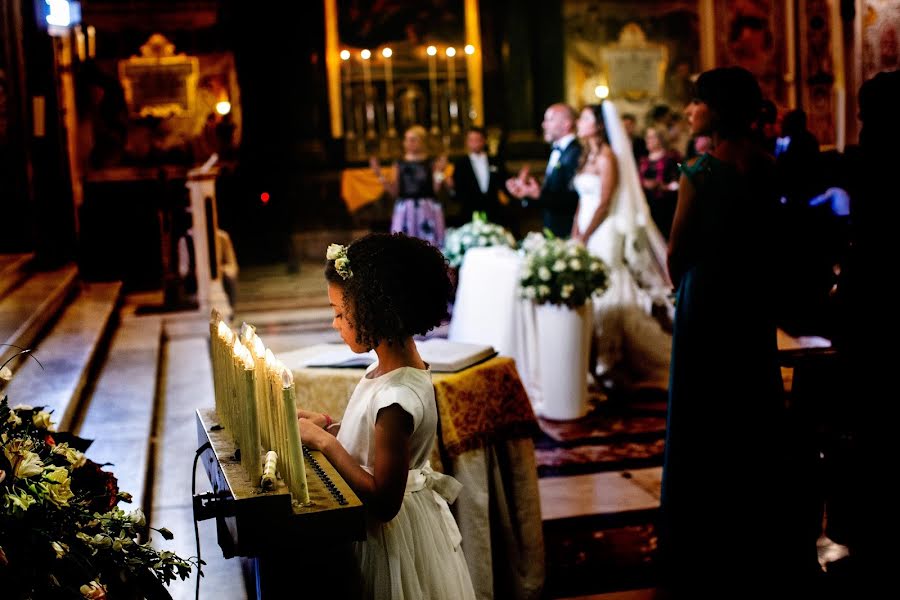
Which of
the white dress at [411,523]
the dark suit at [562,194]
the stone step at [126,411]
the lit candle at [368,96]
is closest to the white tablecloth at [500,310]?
the dark suit at [562,194]

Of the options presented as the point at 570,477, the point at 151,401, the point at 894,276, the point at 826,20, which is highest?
the point at 826,20

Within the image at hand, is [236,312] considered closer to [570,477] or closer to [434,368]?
[570,477]

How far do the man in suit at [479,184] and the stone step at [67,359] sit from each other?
Result: 10.4 ft

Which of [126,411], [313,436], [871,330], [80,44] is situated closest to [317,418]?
[313,436]

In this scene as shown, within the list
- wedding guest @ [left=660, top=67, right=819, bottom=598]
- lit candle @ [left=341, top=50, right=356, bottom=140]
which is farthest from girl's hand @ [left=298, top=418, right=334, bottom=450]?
lit candle @ [left=341, top=50, right=356, bottom=140]

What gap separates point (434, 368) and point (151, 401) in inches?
97.2

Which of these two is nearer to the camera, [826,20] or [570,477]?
[570,477]

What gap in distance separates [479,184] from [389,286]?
24.6 ft

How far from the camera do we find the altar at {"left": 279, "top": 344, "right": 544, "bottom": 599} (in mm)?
3568

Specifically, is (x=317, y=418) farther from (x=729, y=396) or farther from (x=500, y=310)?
(x=500, y=310)

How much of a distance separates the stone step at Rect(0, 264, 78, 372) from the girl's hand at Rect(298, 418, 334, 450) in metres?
2.46

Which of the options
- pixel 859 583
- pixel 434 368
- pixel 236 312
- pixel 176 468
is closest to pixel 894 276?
pixel 859 583

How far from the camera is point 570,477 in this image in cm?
521

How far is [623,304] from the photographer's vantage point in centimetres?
730
